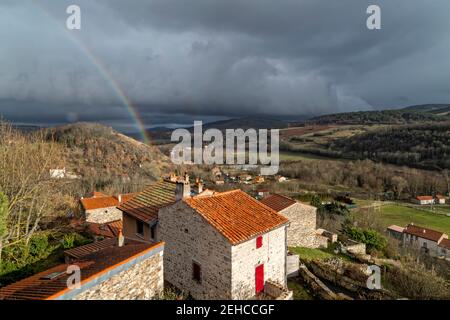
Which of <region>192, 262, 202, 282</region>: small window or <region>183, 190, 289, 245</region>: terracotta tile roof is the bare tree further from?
<region>183, 190, 289, 245</region>: terracotta tile roof

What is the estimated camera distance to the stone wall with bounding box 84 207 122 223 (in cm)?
4331

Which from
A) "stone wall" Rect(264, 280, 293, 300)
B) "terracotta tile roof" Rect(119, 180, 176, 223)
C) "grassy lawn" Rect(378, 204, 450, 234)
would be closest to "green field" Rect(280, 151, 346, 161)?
"grassy lawn" Rect(378, 204, 450, 234)

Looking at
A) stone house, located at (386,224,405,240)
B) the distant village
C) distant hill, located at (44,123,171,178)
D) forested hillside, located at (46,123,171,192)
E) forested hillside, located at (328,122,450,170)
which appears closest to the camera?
the distant village

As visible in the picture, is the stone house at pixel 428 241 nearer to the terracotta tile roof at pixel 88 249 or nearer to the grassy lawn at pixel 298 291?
the grassy lawn at pixel 298 291

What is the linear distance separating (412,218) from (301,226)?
145 ft

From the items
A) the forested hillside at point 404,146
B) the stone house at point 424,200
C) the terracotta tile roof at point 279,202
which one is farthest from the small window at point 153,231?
the forested hillside at point 404,146

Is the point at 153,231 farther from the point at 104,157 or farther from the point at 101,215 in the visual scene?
the point at 104,157

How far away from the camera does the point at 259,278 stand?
46.1ft

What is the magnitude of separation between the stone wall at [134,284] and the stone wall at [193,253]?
2.76 meters

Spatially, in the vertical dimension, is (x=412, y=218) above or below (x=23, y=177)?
below

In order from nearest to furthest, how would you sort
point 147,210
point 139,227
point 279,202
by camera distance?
1. point 147,210
2. point 139,227
3. point 279,202

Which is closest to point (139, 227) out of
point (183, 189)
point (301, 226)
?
point (183, 189)
